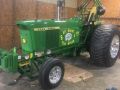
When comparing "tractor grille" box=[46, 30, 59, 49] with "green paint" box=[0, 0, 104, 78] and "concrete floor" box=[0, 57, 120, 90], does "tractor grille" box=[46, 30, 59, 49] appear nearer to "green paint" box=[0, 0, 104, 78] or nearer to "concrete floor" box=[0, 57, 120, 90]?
"green paint" box=[0, 0, 104, 78]

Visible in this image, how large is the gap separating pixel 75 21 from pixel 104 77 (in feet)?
5.36

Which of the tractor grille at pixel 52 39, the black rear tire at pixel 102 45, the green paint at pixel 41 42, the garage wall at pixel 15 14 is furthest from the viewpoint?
the garage wall at pixel 15 14

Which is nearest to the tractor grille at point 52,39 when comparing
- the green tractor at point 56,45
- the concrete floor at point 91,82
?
the green tractor at point 56,45

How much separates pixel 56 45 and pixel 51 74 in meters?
0.99

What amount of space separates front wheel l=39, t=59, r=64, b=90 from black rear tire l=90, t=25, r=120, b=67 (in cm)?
144

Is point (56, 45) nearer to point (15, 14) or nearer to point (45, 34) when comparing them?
point (45, 34)

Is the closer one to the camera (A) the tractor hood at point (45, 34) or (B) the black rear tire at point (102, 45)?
(A) the tractor hood at point (45, 34)

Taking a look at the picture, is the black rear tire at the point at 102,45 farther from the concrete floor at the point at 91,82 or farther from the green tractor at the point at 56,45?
the concrete floor at the point at 91,82

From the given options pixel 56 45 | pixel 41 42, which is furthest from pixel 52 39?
pixel 41 42

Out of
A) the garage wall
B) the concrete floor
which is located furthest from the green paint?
the garage wall

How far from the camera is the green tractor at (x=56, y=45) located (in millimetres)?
4688

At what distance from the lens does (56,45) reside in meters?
5.59

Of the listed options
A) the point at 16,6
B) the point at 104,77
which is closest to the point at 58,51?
the point at 104,77

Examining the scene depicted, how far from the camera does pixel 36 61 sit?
16.8 feet
